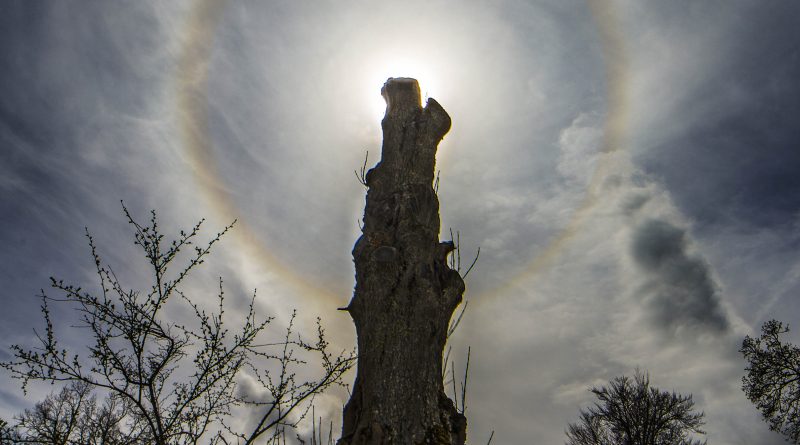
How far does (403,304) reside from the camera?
2.80m

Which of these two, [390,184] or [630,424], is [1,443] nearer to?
[390,184]

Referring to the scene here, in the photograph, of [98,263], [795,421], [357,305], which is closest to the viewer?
[357,305]

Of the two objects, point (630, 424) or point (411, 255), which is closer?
point (411, 255)

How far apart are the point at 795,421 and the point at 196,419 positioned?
18.2 metres

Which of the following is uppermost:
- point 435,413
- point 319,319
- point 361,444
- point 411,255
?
point 319,319

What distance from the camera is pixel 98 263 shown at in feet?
15.0

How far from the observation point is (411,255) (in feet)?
9.98

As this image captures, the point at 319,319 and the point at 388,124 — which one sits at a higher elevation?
the point at 388,124

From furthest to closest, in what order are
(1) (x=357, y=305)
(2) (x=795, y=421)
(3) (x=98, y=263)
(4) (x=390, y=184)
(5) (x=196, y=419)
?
(2) (x=795, y=421) < (5) (x=196, y=419) < (3) (x=98, y=263) < (4) (x=390, y=184) < (1) (x=357, y=305)

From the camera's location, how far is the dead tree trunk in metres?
2.42

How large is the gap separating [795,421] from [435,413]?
1772cm

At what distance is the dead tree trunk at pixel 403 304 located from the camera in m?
2.42

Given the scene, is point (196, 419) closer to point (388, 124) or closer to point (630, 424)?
point (388, 124)

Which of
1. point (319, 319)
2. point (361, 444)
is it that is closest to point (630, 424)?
point (319, 319)
